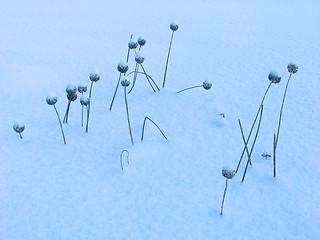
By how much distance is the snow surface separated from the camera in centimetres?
102

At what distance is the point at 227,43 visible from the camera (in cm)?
197

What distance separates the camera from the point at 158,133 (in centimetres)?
133

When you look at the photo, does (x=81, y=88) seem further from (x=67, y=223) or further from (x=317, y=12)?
(x=317, y=12)

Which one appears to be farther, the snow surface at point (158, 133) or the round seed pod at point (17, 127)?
the round seed pod at point (17, 127)

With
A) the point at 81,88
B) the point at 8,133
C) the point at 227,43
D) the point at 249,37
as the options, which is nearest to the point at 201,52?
the point at 227,43

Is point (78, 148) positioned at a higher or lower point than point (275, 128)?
lower

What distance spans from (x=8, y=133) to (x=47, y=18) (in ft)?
3.75

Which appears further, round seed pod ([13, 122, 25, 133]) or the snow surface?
round seed pod ([13, 122, 25, 133])

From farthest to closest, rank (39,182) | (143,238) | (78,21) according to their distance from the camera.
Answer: (78,21) → (39,182) → (143,238)

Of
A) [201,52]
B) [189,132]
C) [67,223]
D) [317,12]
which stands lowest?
[67,223]

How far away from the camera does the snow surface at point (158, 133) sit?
3.34 ft

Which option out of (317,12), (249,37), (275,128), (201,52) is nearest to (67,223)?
(275,128)

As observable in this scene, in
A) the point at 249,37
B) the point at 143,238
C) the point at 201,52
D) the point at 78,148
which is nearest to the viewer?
the point at 143,238

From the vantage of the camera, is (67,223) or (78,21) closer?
(67,223)
